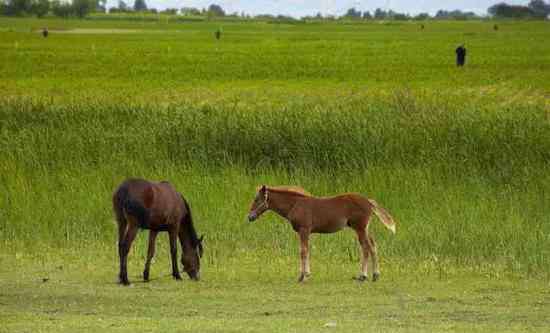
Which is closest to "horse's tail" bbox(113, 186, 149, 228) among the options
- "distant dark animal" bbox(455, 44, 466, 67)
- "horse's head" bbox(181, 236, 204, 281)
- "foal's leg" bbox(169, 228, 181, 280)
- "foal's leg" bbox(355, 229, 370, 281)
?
"foal's leg" bbox(169, 228, 181, 280)

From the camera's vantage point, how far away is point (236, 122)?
80.2 ft

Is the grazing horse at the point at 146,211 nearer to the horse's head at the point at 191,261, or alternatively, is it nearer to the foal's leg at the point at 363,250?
the horse's head at the point at 191,261

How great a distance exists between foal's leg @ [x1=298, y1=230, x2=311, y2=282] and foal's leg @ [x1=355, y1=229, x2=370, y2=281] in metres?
0.53

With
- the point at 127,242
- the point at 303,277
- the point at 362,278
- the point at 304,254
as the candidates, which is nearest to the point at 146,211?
the point at 127,242

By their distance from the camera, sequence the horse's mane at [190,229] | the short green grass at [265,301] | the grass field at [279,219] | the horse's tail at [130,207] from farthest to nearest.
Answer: the horse's mane at [190,229] → the horse's tail at [130,207] → the grass field at [279,219] → the short green grass at [265,301]

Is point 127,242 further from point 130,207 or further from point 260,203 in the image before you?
point 260,203

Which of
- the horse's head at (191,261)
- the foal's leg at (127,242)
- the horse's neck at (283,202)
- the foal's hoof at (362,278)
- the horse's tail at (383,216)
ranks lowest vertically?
the foal's hoof at (362,278)

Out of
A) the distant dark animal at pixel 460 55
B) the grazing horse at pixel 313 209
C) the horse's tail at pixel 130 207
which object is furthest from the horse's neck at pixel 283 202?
the distant dark animal at pixel 460 55

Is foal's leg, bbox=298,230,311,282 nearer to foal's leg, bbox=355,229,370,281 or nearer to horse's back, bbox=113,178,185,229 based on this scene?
foal's leg, bbox=355,229,370,281

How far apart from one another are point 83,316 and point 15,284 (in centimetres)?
233

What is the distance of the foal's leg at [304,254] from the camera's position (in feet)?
39.3

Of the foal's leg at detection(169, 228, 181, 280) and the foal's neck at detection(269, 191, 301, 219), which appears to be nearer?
the foal's neck at detection(269, 191, 301, 219)

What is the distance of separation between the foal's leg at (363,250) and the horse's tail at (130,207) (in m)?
2.09

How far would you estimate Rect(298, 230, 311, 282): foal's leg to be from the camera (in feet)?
39.3
